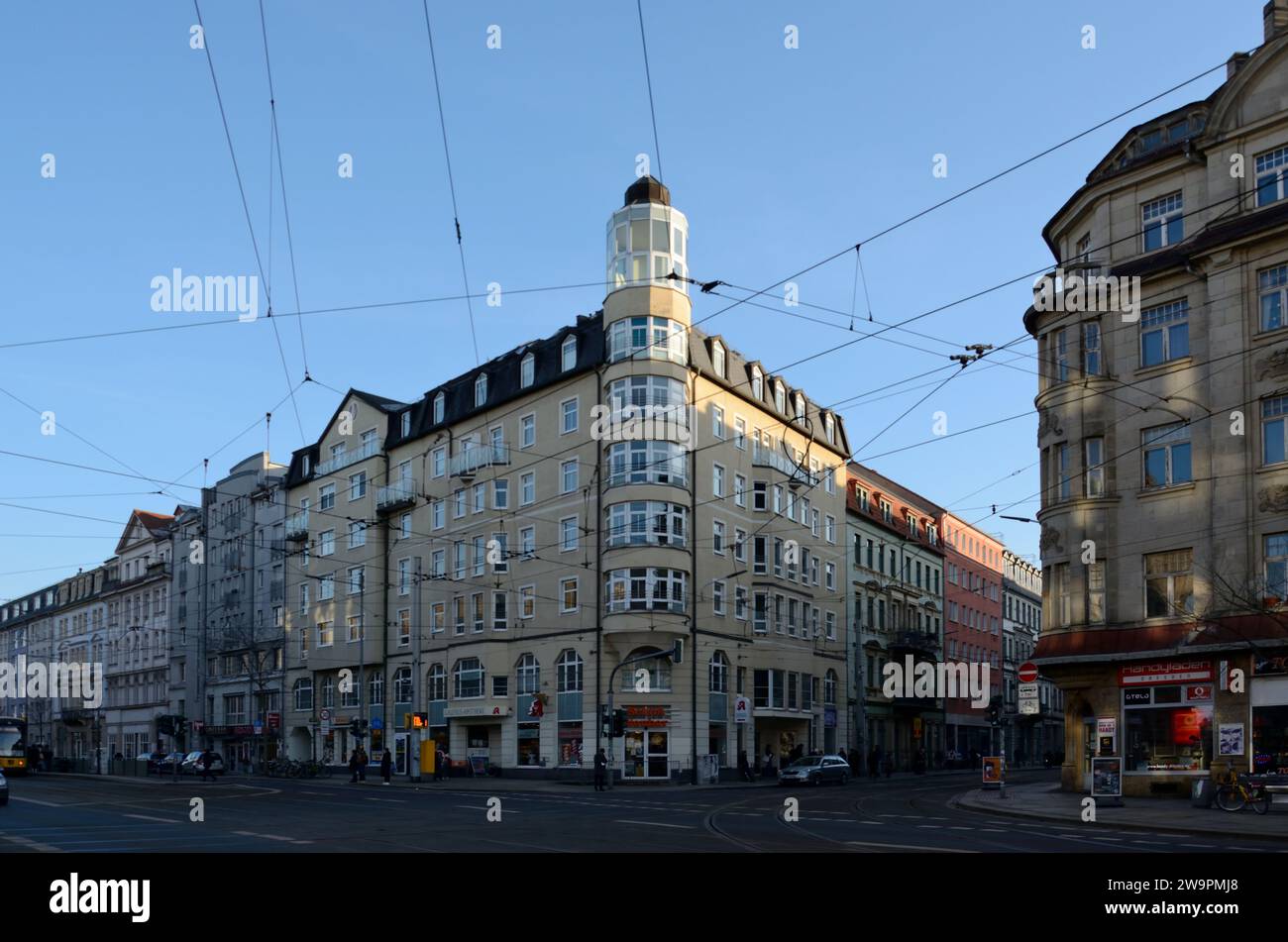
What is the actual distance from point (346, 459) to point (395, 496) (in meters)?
6.81

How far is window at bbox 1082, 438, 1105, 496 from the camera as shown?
129ft

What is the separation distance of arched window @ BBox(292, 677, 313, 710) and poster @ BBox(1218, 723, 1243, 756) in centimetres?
5240

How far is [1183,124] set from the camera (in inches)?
1529

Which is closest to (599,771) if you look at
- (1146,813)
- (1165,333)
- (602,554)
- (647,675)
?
(647,675)

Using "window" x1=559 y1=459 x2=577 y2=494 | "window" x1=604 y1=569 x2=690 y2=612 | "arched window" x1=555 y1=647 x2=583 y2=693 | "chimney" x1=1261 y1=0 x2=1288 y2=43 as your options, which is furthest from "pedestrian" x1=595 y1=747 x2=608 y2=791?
"chimney" x1=1261 y1=0 x2=1288 y2=43

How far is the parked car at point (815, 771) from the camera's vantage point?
50.5 meters

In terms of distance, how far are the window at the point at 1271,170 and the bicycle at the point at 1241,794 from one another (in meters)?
16.8

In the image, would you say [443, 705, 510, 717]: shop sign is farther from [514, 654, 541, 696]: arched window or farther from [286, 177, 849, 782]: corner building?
[514, 654, 541, 696]: arched window

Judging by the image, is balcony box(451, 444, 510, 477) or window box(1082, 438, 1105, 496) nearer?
window box(1082, 438, 1105, 496)

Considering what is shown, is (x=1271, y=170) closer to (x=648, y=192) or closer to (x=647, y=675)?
(x=648, y=192)
